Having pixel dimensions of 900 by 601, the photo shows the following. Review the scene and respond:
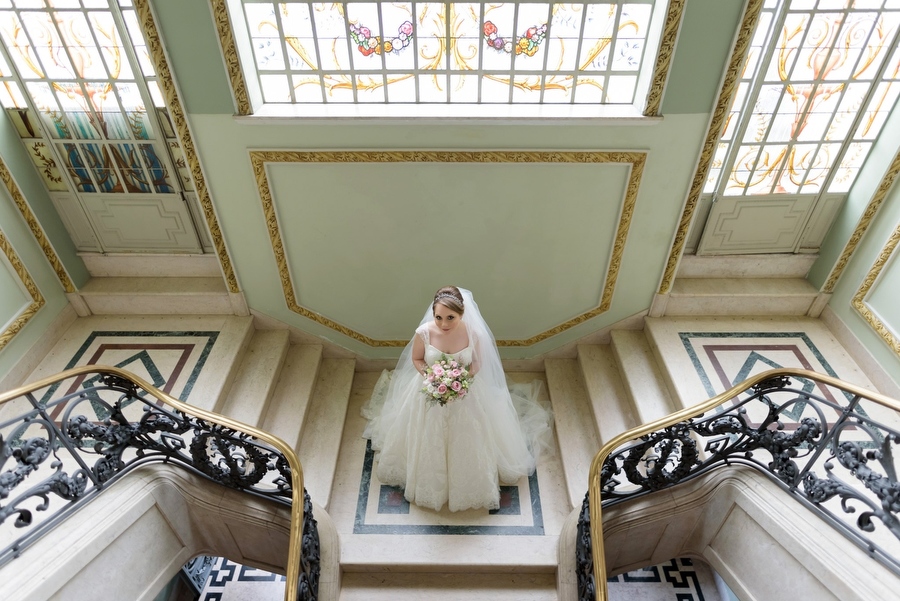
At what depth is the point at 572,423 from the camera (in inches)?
193

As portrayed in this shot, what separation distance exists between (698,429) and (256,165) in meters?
3.54

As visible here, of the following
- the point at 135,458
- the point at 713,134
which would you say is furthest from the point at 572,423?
the point at 135,458

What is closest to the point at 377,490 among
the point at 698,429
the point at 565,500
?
the point at 565,500

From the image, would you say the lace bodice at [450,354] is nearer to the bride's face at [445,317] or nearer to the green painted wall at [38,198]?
the bride's face at [445,317]

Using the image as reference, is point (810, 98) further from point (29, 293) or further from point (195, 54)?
point (29, 293)

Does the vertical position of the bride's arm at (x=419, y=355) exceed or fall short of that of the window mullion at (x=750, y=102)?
it falls short

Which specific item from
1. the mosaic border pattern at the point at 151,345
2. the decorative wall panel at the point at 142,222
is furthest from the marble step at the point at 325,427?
the decorative wall panel at the point at 142,222

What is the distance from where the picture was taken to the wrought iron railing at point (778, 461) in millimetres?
2867

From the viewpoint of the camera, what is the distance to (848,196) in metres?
4.74

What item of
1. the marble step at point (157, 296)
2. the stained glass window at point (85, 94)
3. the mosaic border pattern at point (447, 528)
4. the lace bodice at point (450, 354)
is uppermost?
the stained glass window at point (85, 94)

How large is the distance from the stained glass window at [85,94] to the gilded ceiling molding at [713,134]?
4.02 metres

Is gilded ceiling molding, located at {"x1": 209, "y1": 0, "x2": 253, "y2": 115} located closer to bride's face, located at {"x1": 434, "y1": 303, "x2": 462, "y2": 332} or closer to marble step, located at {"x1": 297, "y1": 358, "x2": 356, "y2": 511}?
bride's face, located at {"x1": 434, "y1": 303, "x2": 462, "y2": 332}

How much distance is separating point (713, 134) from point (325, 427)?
3820 millimetres

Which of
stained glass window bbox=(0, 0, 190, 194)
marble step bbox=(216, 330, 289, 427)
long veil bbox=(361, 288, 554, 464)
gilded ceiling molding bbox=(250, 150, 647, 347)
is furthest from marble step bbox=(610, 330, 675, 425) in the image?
stained glass window bbox=(0, 0, 190, 194)
